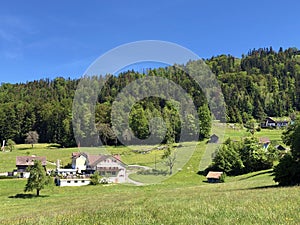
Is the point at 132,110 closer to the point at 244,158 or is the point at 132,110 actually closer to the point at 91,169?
the point at 91,169

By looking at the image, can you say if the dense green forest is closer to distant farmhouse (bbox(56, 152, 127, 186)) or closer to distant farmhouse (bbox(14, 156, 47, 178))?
distant farmhouse (bbox(56, 152, 127, 186))

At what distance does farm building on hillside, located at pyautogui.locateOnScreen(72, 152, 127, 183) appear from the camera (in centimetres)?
5806

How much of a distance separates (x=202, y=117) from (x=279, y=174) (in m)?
51.0

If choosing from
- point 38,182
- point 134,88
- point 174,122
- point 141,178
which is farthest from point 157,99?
point 38,182

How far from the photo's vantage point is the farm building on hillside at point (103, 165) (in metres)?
58.1

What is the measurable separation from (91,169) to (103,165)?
18.6 ft

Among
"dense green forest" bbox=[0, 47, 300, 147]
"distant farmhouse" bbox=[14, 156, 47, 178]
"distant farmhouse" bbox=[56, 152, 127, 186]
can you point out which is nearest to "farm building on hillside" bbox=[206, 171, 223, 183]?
"dense green forest" bbox=[0, 47, 300, 147]

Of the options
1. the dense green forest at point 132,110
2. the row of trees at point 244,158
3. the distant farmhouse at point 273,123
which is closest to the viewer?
the row of trees at point 244,158

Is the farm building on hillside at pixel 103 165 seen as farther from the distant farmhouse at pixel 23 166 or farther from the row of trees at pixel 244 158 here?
the row of trees at pixel 244 158

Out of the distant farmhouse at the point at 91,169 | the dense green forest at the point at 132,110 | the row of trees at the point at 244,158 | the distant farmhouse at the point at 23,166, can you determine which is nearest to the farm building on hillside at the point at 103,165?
the distant farmhouse at the point at 91,169

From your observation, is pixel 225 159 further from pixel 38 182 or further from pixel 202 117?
pixel 38 182

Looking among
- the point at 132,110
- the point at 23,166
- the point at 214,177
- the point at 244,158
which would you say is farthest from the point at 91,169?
the point at 244,158

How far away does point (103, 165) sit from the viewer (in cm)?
6275

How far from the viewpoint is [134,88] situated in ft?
145
